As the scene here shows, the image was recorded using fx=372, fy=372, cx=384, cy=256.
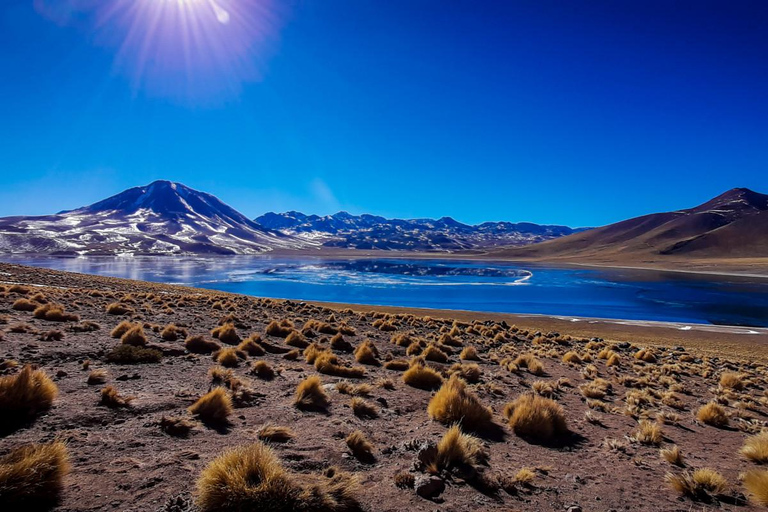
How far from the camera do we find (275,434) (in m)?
4.88

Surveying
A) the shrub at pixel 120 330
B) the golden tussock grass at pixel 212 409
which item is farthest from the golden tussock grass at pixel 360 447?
the shrub at pixel 120 330

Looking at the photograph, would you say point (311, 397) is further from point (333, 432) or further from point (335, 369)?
point (335, 369)

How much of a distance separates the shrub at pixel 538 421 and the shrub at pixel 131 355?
743 centimetres

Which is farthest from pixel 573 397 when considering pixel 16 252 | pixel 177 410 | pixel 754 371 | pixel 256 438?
pixel 16 252

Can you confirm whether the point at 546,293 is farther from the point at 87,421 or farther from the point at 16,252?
the point at 16,252

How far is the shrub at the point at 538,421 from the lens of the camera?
6066 mm

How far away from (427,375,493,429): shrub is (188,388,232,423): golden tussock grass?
3.28m

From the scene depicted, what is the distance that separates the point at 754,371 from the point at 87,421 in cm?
2046

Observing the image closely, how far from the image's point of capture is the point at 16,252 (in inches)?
5443

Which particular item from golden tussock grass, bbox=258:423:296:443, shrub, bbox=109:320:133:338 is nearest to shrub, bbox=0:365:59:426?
golden tussock grass, bbox=258:423:296:443

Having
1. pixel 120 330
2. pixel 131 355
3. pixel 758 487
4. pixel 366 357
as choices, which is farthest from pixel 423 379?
pixel 120 330

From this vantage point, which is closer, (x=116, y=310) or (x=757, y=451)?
(x=757, y=451)

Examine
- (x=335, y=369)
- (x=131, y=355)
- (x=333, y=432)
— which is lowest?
(x=335, y=369)

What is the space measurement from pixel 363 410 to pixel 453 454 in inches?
87.2
